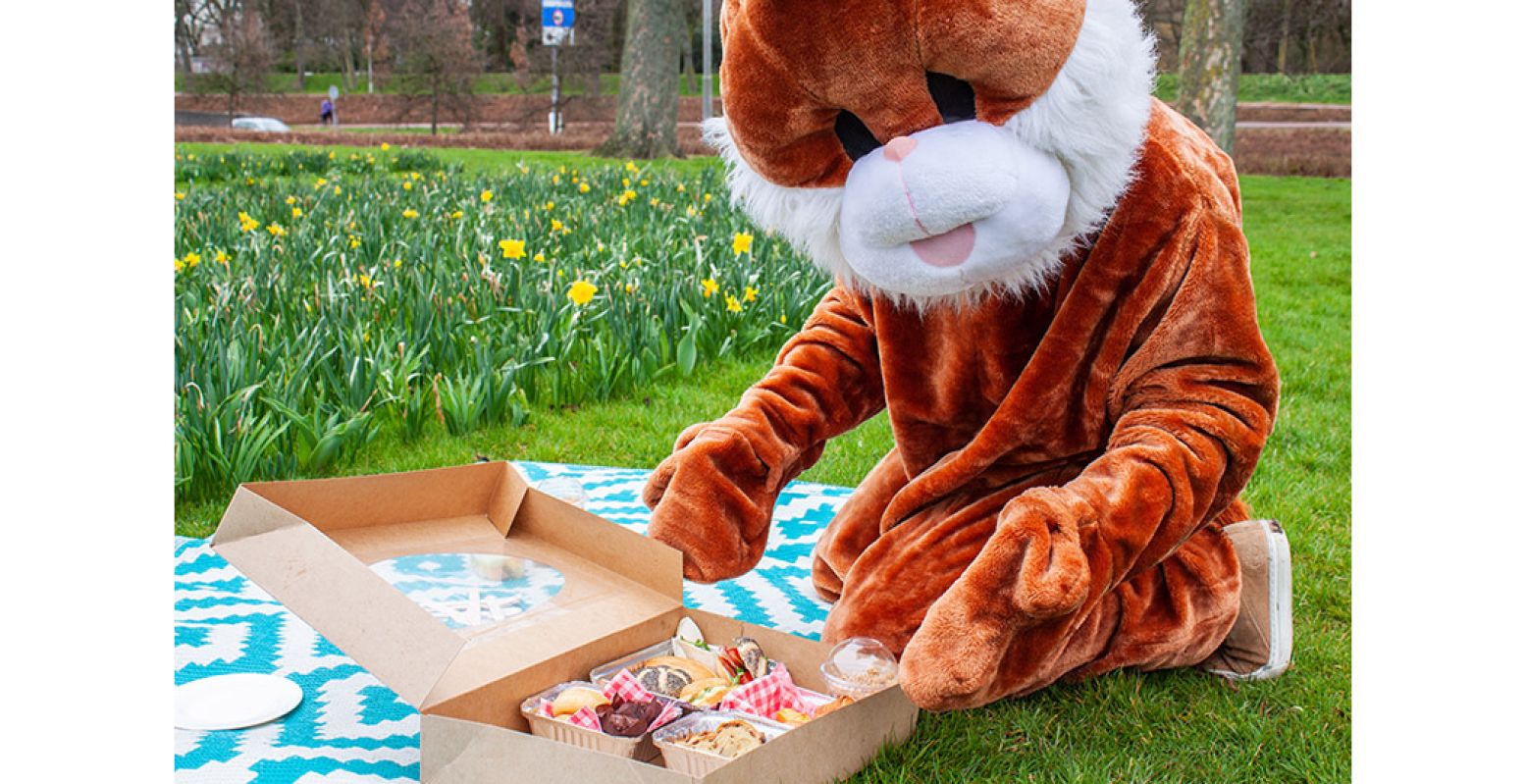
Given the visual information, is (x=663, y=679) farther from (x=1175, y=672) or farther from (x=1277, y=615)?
(x=1277, y=615)

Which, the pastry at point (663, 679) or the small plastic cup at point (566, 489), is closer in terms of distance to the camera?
the pastry at point (663, 679)

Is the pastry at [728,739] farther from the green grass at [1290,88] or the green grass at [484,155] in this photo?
the green grass at [484,155]

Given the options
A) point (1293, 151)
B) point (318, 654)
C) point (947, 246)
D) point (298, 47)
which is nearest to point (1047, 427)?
point (947, 246)

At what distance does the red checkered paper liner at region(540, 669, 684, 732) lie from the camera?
1.53 meters

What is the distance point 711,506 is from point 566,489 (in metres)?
0.80

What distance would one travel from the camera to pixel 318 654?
201cm

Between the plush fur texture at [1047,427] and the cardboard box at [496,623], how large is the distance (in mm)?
119

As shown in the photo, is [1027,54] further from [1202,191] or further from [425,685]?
[425,685]

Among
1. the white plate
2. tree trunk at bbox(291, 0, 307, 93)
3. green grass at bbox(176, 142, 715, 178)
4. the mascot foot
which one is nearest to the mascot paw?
the white plate

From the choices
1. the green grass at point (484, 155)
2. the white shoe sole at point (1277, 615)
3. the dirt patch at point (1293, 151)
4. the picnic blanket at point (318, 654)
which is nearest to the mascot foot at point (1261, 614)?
A: the white shoe sole at point (1277, 615)

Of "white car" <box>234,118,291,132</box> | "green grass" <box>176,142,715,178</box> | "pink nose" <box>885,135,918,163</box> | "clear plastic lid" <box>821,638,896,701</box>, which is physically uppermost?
"white car" <box>234,118,291,132</box>

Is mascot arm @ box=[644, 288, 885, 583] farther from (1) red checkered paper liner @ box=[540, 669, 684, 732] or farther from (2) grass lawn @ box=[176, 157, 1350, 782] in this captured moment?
(2) grass lawn @ box=[176, 157, 1350, 782]

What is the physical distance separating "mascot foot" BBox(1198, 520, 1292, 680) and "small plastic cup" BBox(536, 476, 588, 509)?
1182 millimetres

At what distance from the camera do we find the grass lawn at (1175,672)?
1655mm
